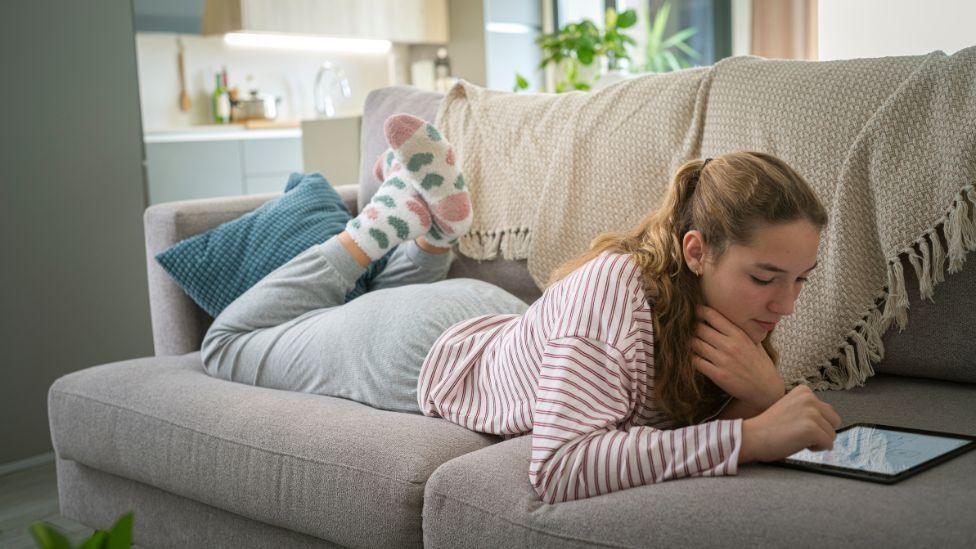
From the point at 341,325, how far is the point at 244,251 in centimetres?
45

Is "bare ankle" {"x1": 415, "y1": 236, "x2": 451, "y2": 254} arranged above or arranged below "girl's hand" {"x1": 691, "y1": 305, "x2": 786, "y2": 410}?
above

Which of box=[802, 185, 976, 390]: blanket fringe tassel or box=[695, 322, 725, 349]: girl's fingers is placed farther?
box=[802, 185, 976, 390]: blanket fringe tassel

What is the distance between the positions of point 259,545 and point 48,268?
1481mm

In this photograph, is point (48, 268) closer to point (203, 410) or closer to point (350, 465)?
point (203, 410)

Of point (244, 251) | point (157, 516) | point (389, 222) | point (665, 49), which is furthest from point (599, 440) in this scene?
point (665, 49)

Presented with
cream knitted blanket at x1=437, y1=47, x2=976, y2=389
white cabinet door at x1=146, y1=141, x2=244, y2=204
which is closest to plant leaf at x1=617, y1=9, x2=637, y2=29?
white cabinet door at x1=146, y1=141, x2=244, y2=204

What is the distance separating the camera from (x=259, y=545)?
159 centimetres

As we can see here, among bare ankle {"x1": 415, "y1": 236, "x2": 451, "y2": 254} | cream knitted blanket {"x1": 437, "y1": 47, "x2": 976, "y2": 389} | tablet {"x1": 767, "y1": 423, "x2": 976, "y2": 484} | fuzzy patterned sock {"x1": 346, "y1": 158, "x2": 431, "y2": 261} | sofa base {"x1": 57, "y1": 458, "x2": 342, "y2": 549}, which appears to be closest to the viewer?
tablet {"x1": 767, "y1": 423, "x2": 976, "y2": 484}

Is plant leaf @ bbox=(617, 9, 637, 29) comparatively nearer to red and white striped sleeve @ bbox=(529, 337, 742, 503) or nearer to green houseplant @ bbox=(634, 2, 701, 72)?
green houseplant @ bbox=(634, 2, 701, 72)

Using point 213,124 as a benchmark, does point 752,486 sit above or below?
below

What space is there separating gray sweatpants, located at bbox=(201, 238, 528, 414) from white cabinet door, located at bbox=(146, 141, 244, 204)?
2.69 metres

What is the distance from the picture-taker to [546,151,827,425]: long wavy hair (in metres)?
1.15

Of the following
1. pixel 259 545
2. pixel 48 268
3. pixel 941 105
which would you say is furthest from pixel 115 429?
pixel 941 105

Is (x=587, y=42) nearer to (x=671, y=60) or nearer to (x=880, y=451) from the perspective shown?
(x=671, y=60)
